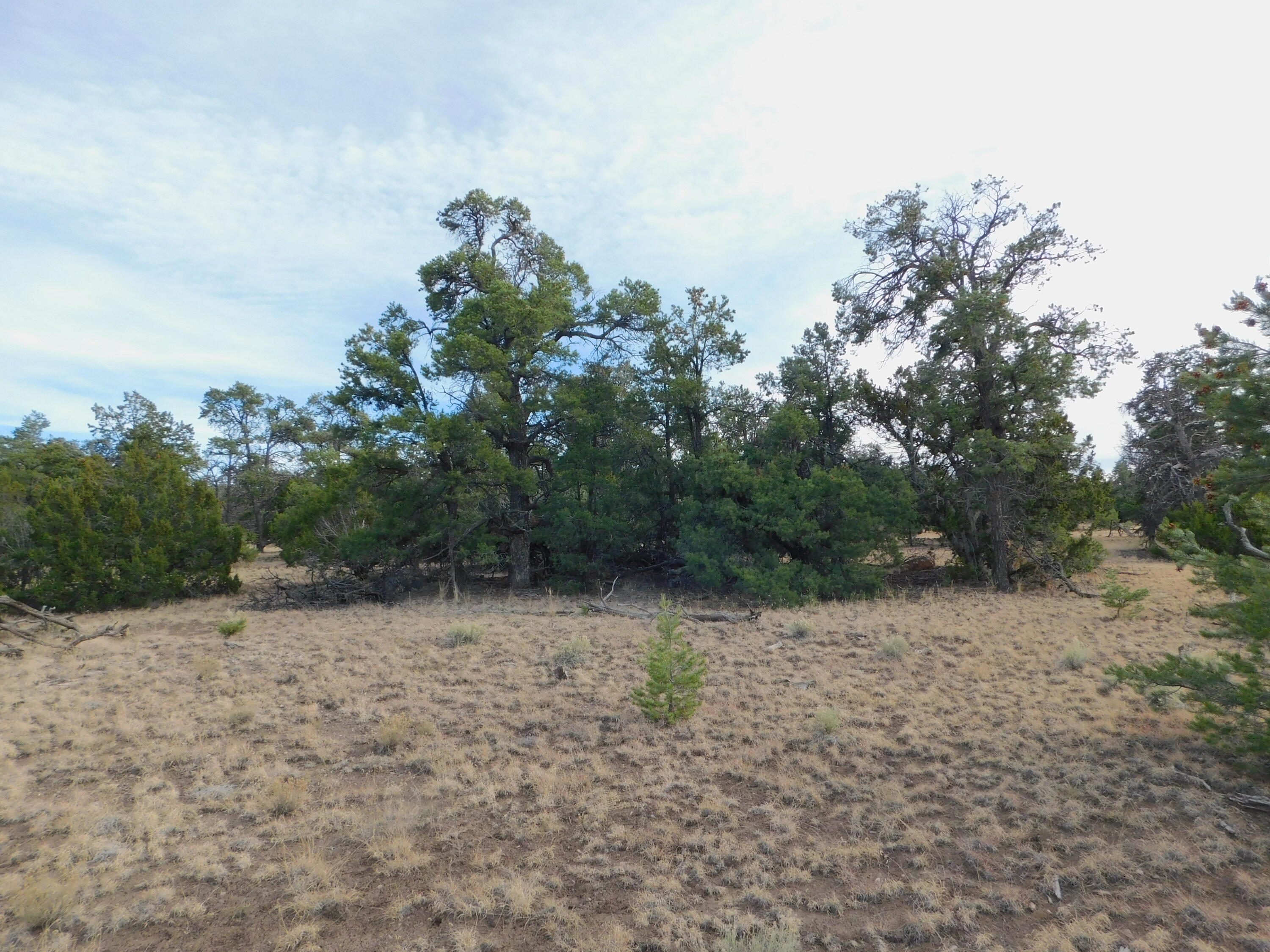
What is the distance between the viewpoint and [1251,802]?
4758 millimetres

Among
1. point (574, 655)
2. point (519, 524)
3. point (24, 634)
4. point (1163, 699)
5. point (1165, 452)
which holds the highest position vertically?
point (1165, 452)

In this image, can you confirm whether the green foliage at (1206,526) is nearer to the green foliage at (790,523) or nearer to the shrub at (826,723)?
the green foliage at (790,523)

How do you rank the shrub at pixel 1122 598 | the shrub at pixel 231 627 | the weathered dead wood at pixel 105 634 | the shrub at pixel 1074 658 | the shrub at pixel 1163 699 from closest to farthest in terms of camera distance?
1. the shrub at pixel 1163 699
2. the shrub at pixel 1074 658
3. the shrub at pixel 1122 598
4. the weathered dead wood at pixel 105 634
5. the shrub at pixel 231 627

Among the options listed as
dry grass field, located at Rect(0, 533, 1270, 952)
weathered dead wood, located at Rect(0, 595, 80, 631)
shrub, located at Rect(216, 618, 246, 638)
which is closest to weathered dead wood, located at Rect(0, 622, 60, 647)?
weathered dead wood, located at Rect(0, 595, 80, 631)

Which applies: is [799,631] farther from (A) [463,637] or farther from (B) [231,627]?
(B) [231,627]

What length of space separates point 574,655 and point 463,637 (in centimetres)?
263

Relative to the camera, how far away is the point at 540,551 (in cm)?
2155

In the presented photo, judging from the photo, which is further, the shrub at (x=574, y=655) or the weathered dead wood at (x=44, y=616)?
the weathered dead wood at (x=44, y=616)

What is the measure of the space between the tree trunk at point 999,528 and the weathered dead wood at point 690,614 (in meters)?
7.27

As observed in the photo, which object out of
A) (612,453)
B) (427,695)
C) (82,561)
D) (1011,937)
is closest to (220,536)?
(82,561)

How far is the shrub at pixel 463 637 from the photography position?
11.6 meters

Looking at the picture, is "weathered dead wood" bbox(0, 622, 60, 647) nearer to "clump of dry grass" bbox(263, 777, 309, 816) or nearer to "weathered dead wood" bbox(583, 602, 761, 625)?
"clump of dry grass" bbox(263, 777, 309, 816)

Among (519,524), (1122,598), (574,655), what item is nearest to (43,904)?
(574,655)

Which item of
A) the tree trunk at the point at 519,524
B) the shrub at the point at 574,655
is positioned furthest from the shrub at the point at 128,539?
the shrub at the point at 574,655
